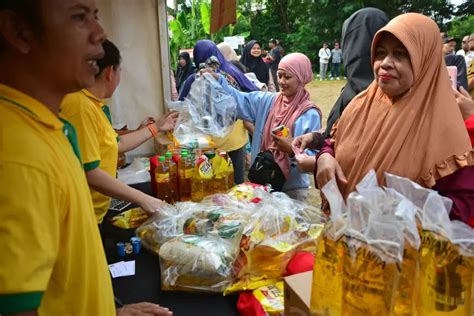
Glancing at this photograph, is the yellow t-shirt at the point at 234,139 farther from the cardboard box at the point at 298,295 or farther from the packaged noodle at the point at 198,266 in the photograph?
the cardboard box at the point at 298,295

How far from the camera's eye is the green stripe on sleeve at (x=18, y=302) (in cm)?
70

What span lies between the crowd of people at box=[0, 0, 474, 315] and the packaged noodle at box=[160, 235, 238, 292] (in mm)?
232

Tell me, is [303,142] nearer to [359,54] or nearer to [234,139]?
[359,54]

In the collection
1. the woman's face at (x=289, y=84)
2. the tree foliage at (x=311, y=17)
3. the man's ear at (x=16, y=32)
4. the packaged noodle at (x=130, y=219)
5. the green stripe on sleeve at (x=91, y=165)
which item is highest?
the tree foliage at (x=311, y=17)

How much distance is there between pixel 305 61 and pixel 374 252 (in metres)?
2.33

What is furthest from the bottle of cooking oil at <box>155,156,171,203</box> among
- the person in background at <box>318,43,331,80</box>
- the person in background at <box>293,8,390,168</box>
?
the person in background at <box>318,43,331,80</box>

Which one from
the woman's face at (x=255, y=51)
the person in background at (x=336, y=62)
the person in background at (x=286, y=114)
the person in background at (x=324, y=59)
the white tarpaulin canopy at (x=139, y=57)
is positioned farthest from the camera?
the person in background at (x=324, y=59)

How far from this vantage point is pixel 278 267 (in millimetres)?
1365

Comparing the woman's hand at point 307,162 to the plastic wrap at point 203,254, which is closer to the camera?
the plastic wrap at point 203,254

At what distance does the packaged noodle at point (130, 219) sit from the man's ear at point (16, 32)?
3.97ft

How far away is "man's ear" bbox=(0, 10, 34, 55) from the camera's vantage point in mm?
796

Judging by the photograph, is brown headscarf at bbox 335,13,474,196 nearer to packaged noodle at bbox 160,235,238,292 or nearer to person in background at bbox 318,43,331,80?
packaged noodle at bbox 160,235,238,292

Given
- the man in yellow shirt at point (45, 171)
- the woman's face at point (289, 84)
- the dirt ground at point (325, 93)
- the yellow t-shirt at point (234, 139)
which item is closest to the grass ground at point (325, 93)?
the dirt ground at point (325, 93)

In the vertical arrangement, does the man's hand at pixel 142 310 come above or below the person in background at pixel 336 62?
below
